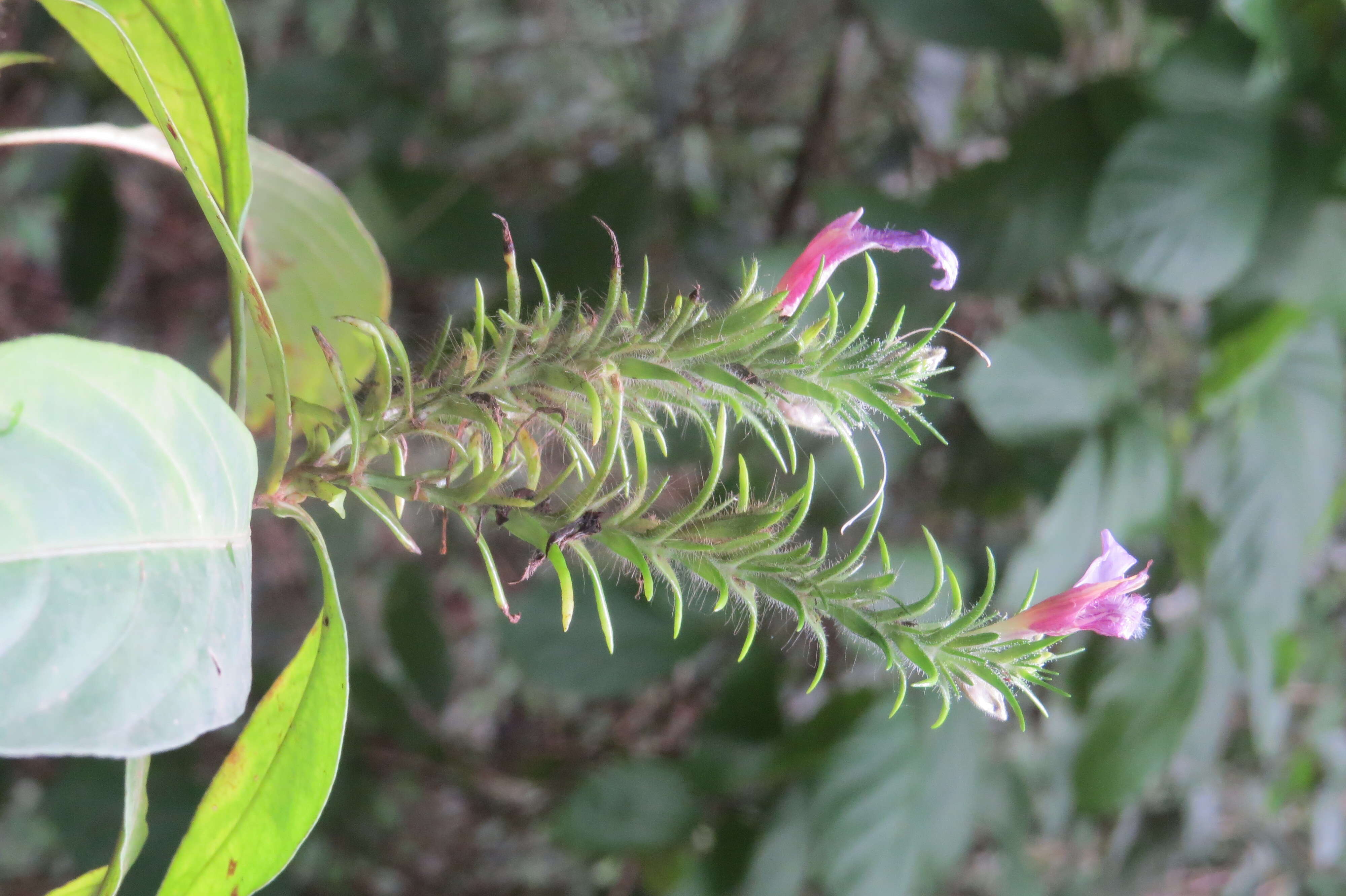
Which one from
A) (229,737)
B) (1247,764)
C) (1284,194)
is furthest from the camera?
(1247,764)

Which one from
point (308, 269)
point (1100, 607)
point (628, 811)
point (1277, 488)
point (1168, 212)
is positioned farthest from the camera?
point (628, 811)

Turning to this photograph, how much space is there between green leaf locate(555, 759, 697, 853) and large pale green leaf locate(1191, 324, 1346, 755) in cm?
80

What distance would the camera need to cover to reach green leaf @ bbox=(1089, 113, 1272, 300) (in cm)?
107

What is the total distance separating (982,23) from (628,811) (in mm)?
1186

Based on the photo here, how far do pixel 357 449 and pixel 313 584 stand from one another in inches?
42.4

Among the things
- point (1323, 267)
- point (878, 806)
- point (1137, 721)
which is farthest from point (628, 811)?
point (1323, 267)

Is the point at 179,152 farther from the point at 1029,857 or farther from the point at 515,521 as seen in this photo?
the point at 1029,857

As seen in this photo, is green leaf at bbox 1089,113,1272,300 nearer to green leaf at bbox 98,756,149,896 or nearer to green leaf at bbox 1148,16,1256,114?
green leaf at bbox 1148,16,1256,114

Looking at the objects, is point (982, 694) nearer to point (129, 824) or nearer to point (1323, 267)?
point (129, 824)

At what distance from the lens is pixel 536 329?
0.39 meters

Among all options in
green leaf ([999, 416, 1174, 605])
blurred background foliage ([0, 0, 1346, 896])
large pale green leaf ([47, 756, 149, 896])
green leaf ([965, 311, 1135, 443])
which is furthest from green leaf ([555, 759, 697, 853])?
large pale green leaf ([47, 756, 149, 896])

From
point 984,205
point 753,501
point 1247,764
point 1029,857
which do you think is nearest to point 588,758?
point 1029,857

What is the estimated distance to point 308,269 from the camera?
592mm

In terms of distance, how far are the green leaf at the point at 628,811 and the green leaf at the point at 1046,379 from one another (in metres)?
0.70
